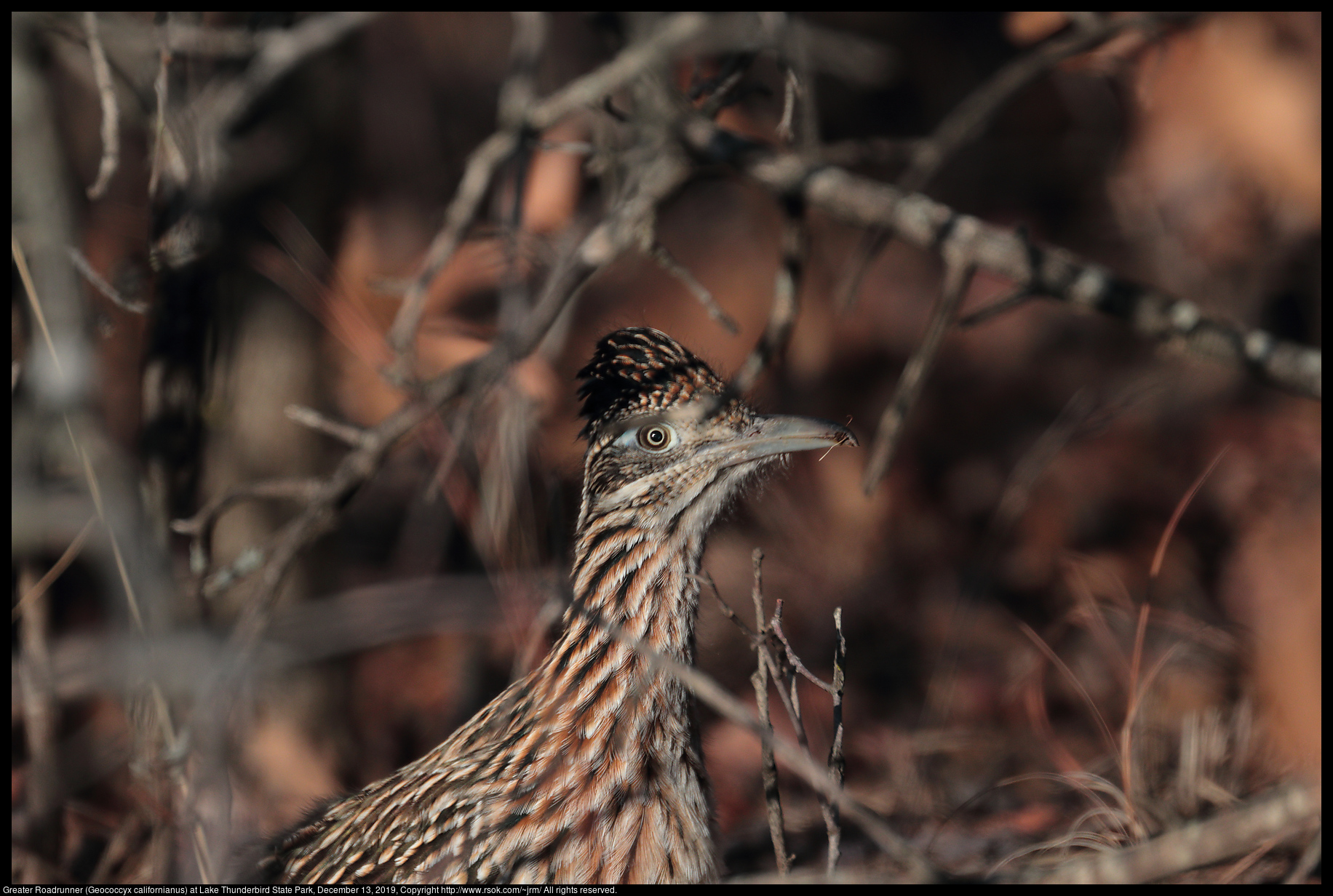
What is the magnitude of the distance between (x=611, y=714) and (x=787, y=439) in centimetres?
103

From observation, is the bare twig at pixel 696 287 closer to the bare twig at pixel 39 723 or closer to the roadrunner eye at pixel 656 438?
the roadrunner eye at pixel 656 438

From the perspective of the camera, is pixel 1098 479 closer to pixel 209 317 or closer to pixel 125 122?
pixel 209 317

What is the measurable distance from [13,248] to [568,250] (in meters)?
2.03

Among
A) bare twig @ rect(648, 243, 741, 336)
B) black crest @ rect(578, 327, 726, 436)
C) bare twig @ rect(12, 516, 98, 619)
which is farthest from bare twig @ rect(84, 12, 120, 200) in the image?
bare twig @ rect(648, 243, 741, 336)

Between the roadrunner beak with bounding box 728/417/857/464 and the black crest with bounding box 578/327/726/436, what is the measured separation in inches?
8.7

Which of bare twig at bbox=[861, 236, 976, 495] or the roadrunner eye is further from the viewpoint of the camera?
bare twig at bbox=[861, 236, 976, 495]

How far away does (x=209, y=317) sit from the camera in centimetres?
416

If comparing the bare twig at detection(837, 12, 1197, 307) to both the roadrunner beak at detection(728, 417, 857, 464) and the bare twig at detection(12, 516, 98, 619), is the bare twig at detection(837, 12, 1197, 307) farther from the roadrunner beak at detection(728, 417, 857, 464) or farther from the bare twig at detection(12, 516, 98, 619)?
the bare twig at detection(12, 516, 98, 619)

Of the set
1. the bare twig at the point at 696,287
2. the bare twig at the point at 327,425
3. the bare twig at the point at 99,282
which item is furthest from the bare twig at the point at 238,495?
the bare twig at the point at 696,287

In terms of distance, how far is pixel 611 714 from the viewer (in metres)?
2.89

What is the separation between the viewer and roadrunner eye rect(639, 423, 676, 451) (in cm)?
303

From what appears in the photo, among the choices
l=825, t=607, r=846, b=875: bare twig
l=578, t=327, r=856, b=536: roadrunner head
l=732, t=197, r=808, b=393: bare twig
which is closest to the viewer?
l=825, t=607, r=846, b=875: bare twig

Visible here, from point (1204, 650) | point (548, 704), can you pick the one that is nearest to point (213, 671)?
point (548, 704)

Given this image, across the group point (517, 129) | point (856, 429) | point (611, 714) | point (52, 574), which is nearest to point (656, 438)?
point (611, 714)
